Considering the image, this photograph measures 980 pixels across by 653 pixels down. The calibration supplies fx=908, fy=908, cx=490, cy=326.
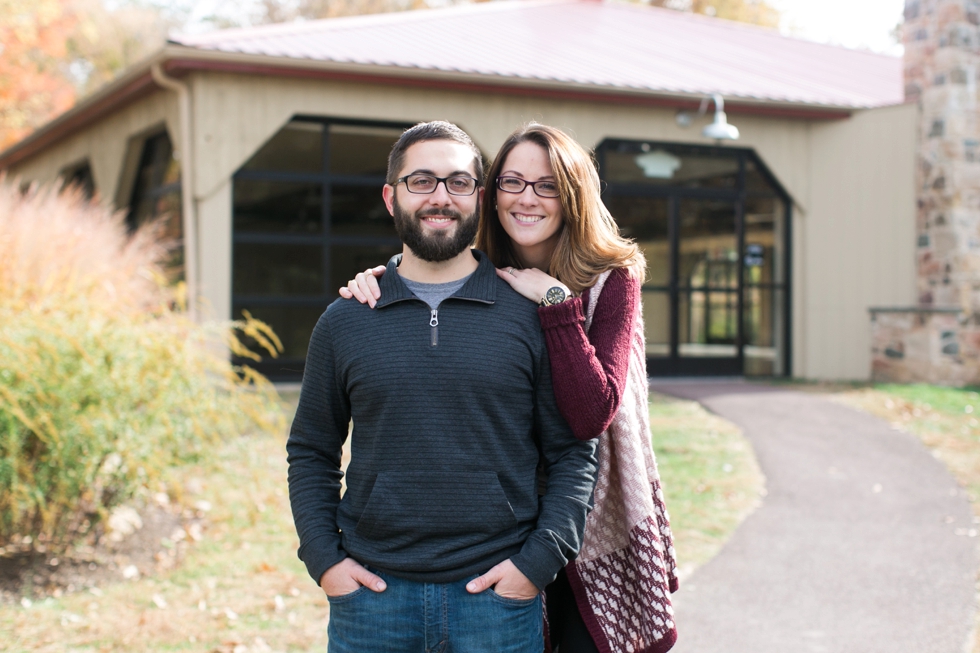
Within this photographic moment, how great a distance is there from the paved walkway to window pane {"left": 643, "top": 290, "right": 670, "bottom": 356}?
4.22 m

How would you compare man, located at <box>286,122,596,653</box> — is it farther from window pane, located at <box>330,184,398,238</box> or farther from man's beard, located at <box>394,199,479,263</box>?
window pane, located at <box>330,184,398,238</box>

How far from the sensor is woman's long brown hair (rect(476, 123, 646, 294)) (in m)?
2.37

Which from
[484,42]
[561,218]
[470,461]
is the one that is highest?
[484,42]

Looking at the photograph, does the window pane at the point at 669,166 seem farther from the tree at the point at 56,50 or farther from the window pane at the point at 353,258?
the tree at the point at 56,50

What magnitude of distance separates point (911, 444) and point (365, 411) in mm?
6879

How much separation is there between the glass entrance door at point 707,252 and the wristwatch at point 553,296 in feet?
32.4

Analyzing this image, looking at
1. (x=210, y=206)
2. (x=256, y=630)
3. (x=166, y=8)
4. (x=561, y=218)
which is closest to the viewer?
(x=561, y=218)

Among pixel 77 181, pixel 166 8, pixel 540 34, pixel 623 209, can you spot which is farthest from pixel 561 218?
pixel 166 8

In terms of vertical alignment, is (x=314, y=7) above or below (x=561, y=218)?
above

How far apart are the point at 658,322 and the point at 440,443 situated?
10.6 m

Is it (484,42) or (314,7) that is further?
(314,7)

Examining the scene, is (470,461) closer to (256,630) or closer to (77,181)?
(256,630)

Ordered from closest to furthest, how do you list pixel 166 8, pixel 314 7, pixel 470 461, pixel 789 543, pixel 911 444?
pixel 470 461, pixel 789 543, pixel 911 444, pixel 314 7, pixel 166 8

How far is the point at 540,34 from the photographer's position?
43.5 feet
